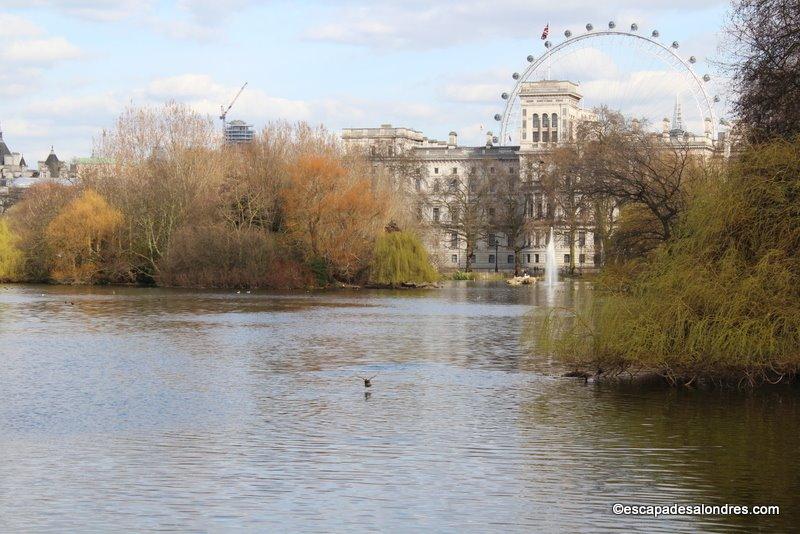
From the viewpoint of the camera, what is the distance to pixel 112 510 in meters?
15.8

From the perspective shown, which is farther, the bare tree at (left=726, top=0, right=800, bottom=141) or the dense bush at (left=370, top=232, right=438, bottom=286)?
the dense bush at (left=370, top=232, right=438, bottom=286)

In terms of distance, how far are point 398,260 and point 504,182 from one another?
42.7 meters

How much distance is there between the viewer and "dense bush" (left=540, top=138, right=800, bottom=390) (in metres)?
24.7

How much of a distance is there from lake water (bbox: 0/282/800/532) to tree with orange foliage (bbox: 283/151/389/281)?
124ft

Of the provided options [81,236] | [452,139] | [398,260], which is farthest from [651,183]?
[452,139]

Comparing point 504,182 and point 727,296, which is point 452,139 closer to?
point 504,182

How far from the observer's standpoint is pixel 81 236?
78.5m

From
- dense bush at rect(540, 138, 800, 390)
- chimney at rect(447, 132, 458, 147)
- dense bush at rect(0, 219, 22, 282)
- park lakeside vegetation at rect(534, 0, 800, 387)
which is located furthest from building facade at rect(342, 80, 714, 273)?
dense bush at rect(540, 138, 800, 390)

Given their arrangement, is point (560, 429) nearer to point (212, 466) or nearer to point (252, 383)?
point (212, 466)

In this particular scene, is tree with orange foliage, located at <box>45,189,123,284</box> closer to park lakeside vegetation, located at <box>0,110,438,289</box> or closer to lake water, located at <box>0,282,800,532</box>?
park lakeside vegetation, located at <box>0,110,438,289</box>

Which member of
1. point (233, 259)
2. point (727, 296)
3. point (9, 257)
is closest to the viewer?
point (727, 296)

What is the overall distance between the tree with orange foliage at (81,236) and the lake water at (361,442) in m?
42.2

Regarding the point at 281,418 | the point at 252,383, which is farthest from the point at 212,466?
the point at 252,383

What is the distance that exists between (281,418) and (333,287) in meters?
53.7
